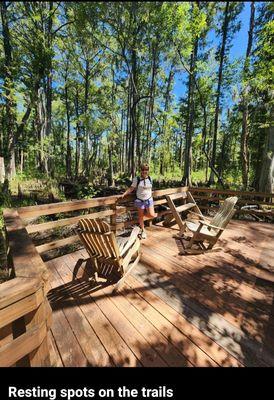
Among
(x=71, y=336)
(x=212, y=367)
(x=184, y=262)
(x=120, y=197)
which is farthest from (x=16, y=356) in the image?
(x=120, y=197)

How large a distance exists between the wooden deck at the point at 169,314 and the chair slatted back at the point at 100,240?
1.37 ft

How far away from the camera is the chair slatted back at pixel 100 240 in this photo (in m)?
2.77

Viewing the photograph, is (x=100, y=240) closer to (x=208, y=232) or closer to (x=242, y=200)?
(x=208, y=232)

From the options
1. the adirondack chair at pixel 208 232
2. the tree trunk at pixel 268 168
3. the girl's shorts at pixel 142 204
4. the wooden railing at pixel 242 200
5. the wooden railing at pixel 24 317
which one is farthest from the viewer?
the tree trunk at pixel 268 168

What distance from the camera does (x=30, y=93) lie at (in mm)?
9906

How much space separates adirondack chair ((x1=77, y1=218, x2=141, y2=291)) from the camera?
9.20ft

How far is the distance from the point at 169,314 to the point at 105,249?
1.11 metres

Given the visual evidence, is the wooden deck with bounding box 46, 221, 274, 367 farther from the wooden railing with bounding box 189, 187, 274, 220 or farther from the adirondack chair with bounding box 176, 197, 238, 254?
the wooden railing with bounding box 189, 187, 274, 220

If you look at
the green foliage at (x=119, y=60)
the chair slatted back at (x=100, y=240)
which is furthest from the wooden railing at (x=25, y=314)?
the green foliage at (x=119, y=60)

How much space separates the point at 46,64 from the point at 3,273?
953 centimetres

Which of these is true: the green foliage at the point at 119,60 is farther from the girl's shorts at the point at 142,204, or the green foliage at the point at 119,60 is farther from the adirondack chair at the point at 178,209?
the girl's shorts at the point at 142,204

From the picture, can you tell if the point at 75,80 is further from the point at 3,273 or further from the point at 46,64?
the point at 3,273

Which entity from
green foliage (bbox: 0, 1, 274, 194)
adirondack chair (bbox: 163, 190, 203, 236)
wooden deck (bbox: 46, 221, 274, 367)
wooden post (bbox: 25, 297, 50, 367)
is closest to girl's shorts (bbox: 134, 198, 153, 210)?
adirondack chair (bbox: 163, 190, 203, 236)
